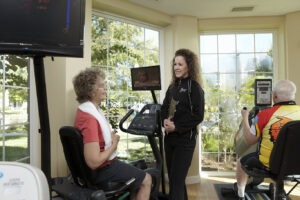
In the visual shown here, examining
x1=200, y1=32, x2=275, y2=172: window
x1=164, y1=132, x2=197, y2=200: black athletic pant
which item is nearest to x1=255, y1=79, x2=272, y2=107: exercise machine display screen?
x1=164, y1=132, x2=197, y2=200: black athletic pant

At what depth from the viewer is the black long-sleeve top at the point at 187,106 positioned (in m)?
2.57

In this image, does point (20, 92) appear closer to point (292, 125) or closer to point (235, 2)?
point (292, 125)

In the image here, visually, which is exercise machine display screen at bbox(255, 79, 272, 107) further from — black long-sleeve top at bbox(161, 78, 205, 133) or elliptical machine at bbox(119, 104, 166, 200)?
elliptical machine at bbox(119, 104, 166, 200)

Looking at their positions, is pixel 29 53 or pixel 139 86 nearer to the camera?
pixel 29 53

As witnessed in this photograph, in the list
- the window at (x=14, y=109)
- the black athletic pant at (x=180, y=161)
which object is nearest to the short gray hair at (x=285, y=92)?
the black athletic pant at (x=180, y=161)

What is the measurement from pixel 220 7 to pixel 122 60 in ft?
5.45

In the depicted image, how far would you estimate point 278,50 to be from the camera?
4887 millimetres

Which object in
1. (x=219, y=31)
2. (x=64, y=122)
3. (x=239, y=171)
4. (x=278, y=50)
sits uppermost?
(x=219, y=31)

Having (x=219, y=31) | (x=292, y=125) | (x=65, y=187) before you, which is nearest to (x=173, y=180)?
(x=65, y=187)

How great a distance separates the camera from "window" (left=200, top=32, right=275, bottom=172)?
4957 millimetres

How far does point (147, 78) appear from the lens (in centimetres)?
324

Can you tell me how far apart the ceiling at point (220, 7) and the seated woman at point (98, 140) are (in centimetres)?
213

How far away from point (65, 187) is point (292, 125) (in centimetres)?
178

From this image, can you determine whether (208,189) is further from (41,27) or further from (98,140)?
(41,27)
